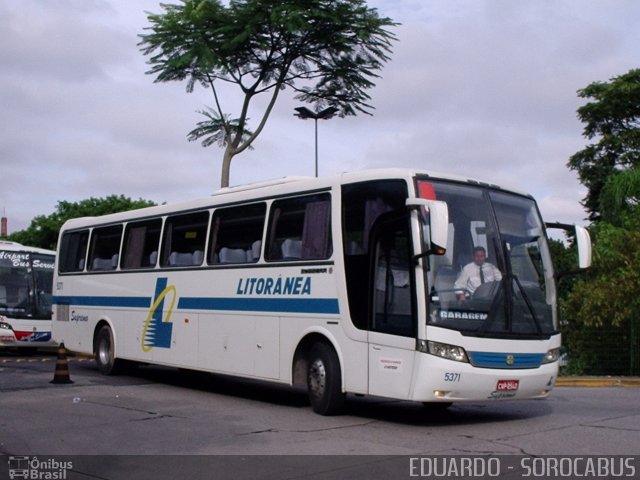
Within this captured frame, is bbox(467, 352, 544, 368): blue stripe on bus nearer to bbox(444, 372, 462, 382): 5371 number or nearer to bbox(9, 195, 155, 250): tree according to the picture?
bbox(444, 372, 462, 382): 5371 number

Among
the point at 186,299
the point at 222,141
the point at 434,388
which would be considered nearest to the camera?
the point at 434,388

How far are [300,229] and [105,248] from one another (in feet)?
22.8

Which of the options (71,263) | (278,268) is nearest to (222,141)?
(71,263)

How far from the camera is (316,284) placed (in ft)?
42.5

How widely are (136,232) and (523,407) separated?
816 cm

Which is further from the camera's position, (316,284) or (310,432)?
(316,284)

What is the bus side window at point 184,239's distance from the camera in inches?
Result: 624

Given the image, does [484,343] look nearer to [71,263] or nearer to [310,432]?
[310,432]

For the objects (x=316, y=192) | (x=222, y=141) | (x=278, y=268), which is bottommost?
(x=278, y=268)

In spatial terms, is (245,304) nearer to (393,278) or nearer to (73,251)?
(393,278)

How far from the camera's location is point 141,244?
17734mm

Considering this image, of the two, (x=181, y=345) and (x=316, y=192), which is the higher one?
(x=316, y=192)

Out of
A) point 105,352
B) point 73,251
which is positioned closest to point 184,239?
point 105,352

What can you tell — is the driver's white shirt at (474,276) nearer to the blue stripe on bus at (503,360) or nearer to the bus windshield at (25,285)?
the blue stripe on bus at (503,360)
